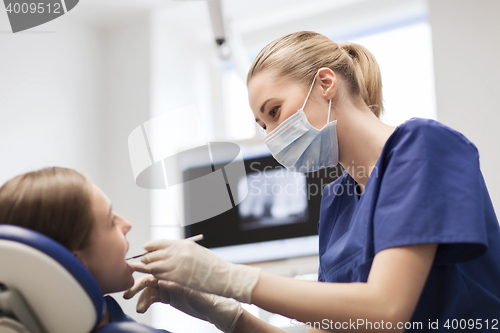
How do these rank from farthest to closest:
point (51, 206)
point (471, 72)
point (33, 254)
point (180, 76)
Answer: point (180, 76)
point (471, 72)
point (51, 206)
point (33, 254)

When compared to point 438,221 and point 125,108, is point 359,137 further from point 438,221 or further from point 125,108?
point 125,108

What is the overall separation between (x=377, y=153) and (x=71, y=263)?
32.1 inches

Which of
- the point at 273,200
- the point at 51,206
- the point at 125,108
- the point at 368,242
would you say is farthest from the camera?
the point at 125,108

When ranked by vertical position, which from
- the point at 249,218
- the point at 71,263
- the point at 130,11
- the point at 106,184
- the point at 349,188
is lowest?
the point at 249,218

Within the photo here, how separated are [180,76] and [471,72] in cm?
197

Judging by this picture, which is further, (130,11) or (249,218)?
(130,11)

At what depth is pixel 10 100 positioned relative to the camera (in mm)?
2184

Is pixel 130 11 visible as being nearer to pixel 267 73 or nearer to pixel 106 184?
pixel 106 184

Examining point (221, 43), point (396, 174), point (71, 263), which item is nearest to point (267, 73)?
point (396, 174)

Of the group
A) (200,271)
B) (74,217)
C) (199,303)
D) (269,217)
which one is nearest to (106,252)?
(74,217)

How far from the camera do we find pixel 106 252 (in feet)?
2.91

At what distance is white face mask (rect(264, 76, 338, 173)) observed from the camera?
3.86 feet

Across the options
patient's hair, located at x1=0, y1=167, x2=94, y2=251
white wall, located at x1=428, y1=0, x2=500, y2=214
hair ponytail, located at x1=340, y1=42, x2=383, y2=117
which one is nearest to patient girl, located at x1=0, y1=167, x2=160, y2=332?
patient's hair, located at x1=0, y1=167, x2=94, y2=251

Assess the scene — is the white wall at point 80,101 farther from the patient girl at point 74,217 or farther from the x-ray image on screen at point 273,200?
the patient girl at point 74,217
